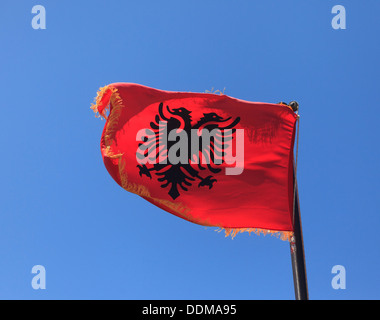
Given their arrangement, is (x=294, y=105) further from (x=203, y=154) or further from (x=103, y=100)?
(x=103, y=100)

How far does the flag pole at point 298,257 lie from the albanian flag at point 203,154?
0.12 meters

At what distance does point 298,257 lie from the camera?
5867 millimetres

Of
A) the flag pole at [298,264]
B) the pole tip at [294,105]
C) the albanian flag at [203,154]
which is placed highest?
the pole tip at [294,105]

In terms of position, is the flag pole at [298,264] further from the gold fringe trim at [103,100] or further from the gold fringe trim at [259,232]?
the gold fringe trim at [103,100]

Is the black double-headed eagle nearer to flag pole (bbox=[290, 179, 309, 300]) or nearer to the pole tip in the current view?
the pole tip

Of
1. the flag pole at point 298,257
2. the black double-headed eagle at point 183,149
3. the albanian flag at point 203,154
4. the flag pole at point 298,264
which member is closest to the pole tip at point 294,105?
the albanian flag at point 203,154

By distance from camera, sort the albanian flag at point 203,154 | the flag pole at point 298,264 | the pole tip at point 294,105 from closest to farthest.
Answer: the flag pole at point 298,264 → the albanian flag at point 203,154 → the pole tip at point 294,105

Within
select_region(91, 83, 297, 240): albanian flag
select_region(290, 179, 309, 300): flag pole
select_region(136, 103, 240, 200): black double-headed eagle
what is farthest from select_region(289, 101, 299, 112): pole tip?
select_region(290, 179, 309, 300): flag pole

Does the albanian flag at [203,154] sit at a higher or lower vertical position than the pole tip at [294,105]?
lower

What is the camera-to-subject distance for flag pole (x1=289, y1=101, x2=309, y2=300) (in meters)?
5.70

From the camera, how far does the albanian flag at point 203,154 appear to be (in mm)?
6531

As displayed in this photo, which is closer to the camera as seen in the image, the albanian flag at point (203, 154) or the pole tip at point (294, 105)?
the albanian flag at point (203, 154)

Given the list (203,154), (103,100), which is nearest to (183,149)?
(203,154)
